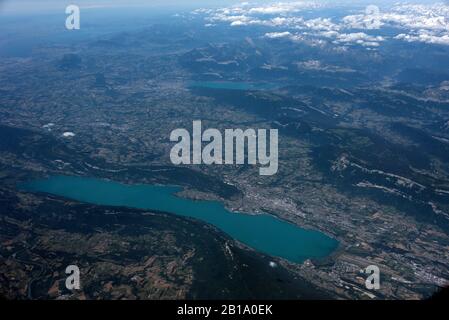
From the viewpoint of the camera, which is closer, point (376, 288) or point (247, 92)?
point (376, 288)

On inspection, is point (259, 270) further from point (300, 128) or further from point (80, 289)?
point (300, 128)

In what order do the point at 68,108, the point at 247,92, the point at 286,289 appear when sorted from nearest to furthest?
the point at 286,289 → the point at 68,108 → the point at 247,92

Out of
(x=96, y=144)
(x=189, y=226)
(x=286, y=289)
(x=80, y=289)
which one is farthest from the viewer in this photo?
(x=96, y=144)

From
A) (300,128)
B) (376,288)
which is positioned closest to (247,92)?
(300,128)
